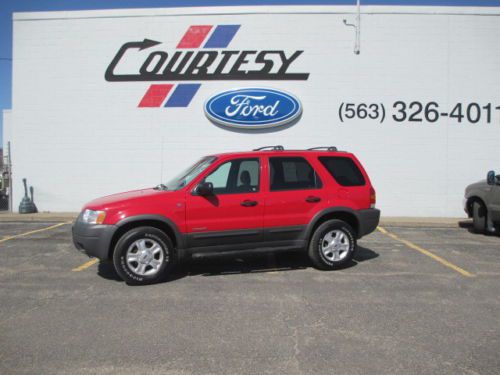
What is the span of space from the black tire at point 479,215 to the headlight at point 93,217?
335 inches

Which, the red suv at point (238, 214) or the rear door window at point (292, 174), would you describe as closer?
the red suv at point (238, 214)

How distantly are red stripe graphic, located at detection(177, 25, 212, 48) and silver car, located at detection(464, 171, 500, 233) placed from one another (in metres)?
8.81

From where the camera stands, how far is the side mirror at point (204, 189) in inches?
217

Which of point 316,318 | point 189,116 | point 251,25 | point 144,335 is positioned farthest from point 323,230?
point 251,25

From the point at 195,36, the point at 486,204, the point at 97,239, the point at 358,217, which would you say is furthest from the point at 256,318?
the point at 195,36

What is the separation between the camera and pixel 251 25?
12586 mm

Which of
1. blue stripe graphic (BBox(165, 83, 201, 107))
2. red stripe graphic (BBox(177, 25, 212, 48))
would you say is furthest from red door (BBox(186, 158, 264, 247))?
red stripe graphic (BBox(177, 25, 212, 48))

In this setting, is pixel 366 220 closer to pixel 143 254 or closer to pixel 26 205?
pixel 143 254

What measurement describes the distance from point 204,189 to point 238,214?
634 millimetres

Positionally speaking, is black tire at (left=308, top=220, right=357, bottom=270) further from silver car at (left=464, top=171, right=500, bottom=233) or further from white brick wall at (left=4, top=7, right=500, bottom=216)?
white brick wall at (left=4, top=7, right=500, bottom=216)

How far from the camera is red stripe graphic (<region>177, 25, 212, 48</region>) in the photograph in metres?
12.7

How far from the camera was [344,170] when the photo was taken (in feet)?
21.2

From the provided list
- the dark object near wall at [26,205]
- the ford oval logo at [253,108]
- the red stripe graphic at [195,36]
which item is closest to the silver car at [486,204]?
the ford oval logo at [253,108]

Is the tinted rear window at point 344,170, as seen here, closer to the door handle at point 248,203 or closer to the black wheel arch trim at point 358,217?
the black wheel arch trim at point 358,217
